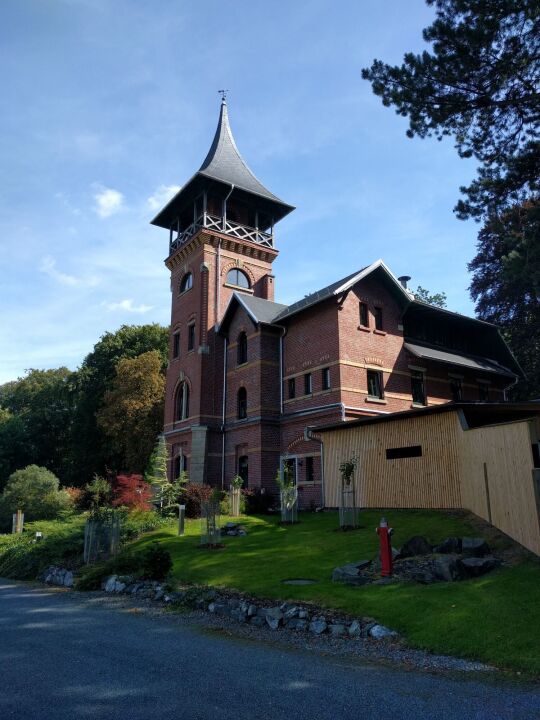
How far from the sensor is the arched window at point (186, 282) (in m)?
32.9

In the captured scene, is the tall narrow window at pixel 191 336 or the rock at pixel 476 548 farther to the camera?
the tall narrow window at pixel 191 336

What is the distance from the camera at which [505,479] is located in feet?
37.7

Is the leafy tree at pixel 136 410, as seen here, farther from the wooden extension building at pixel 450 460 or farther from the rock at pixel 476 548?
the rock at pixel 476 548

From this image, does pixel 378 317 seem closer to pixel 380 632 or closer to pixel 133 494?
pixel 133 494

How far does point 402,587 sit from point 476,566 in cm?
141

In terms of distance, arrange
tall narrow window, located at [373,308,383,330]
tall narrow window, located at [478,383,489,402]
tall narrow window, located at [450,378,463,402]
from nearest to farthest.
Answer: tall narrow window, located at [373,308,383,330] → tall narrow window, located at [450,378,463,402] → tall narrow window, located at [478,383,489,402]

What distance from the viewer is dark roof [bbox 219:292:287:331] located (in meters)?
27.6

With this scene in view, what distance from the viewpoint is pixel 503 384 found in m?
32.0

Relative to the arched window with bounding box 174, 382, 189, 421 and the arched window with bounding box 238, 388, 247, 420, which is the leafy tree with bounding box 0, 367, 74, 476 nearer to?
the arched window with bounding box 174, 382, 189, 421

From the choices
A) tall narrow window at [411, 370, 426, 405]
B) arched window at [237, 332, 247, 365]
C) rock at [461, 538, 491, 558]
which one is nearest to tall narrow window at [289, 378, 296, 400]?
arched window at [237, 332, 247, 365]

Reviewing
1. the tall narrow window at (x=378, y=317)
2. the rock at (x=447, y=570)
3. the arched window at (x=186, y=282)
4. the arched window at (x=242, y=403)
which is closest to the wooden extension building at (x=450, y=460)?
the rock at (x=447, y=570)

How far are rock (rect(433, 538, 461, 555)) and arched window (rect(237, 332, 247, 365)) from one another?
1878 cm

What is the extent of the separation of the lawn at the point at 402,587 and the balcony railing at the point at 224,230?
2009 centimetres

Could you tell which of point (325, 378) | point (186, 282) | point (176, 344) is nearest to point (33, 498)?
point (176, 344)
